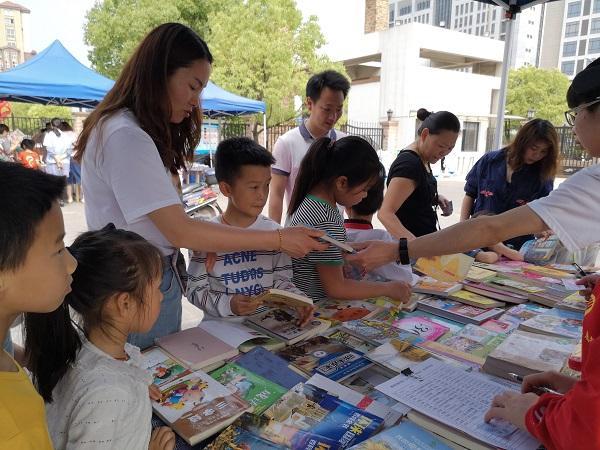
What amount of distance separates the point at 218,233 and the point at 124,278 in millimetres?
458

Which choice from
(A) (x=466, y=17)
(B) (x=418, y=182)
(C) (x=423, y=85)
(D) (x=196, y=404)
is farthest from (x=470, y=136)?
(A) (x=466, y=17)

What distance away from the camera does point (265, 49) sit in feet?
41.6

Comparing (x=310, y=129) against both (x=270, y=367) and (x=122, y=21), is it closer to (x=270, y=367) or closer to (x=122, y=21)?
(x=270, y=367)

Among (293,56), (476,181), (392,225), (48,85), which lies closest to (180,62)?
(392,225)

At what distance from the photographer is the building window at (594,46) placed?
52569 millimetres

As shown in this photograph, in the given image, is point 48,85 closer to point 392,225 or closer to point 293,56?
point 392,225

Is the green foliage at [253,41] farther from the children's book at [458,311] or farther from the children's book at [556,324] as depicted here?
the children's book at [556,324]

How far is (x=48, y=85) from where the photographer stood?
261 inches

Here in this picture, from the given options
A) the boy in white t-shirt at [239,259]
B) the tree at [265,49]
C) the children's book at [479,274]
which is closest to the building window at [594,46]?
the tree at [265,49]

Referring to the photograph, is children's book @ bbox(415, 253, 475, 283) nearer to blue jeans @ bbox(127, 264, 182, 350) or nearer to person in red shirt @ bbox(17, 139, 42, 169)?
blue jeans @ bbox(127, 264, 182, 350)

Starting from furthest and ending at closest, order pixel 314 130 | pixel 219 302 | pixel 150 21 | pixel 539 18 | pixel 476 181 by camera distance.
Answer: pixel 539 18 → pixel 150 21 → pixel 476 181 → pixel 314 130 → pixel 219 302

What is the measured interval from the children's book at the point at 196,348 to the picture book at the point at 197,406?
0.08 m

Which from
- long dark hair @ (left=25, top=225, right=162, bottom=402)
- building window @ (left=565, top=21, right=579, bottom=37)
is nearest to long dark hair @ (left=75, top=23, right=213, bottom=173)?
long dark hair @ (left=25, top=225, right=162, bottom=402)

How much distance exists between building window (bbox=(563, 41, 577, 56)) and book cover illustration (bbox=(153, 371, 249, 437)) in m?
66.9
